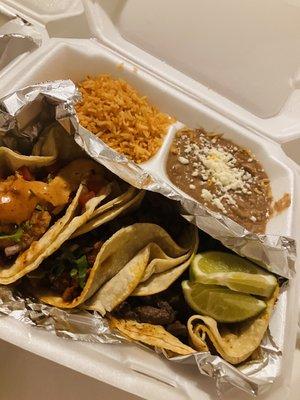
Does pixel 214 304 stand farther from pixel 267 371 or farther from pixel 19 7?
pixel 19 7

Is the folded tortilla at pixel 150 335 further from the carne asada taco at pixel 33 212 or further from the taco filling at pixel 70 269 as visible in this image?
the carne asada taco at pixel 33 212

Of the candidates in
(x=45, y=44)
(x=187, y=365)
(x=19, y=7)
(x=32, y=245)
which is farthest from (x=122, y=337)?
(x=19, y=7)

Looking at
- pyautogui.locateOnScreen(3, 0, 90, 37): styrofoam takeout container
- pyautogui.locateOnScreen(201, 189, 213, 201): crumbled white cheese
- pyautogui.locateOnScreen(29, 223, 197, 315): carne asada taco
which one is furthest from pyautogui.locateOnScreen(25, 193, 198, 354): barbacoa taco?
pyautogui.locateOnScreen(3, 0, 90, 37): styrofoam takeout container

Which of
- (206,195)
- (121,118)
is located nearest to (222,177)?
(206,195)

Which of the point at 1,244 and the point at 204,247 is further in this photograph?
the point at 204,247

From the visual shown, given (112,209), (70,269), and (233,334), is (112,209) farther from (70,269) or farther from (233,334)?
(233,334)

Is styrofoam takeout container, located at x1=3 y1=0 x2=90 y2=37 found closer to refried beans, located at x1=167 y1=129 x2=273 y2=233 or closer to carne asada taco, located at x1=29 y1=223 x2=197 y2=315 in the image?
refried beans, located at x1=167 y1=129 x2=273 y2=233
